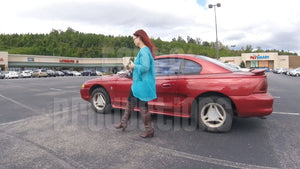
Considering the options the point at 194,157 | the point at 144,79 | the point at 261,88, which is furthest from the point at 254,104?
the point at 144,79

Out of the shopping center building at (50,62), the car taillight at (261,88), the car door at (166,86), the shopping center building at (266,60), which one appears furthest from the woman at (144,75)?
the shopping center building at (266,60)

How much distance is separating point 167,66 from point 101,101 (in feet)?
6.33

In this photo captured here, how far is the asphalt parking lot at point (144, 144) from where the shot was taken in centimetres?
240

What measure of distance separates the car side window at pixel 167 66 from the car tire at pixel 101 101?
1479mm

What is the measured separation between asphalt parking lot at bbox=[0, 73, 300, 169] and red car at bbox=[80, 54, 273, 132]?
0.32 m

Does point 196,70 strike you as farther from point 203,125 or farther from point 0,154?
point 0,154

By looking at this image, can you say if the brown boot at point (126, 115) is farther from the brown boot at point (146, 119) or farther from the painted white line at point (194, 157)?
the painted white line at point (194, 157)

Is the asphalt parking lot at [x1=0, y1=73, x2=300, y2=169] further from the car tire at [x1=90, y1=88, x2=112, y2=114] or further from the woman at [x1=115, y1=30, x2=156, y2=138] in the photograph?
the woman at [x1=115, y1=30, x2=156, y2=138]

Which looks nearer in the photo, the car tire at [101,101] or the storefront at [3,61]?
the car tire at [101,101]

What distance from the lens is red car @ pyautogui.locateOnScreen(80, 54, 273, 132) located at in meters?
3.23

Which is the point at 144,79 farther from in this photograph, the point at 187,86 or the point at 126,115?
the point at 187,86

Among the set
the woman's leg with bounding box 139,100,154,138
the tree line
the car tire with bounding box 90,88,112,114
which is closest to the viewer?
the woman's leg with bounding box 139,100,154,138

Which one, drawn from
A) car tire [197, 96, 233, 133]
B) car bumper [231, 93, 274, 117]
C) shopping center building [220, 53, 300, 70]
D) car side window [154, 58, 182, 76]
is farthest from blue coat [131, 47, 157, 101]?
shopping center building [220, 53, 300, 70]

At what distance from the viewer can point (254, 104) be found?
319cm
